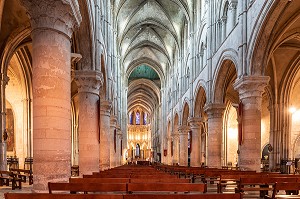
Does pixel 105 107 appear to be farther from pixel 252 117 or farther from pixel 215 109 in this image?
pixel 252 117

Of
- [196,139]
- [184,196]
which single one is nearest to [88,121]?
[184,196]

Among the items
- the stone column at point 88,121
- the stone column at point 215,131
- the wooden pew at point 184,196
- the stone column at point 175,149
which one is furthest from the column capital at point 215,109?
the stone column at point 175,149

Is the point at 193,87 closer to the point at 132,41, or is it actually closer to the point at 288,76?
the point at 288,76

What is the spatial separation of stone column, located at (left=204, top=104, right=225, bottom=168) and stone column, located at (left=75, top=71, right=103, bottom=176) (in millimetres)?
8799

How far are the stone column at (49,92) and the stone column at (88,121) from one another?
5.98 metres

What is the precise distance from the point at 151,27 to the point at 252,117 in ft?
91.1

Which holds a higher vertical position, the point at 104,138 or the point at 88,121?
the point at 88,121

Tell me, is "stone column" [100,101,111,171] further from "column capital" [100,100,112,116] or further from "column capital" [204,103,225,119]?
"column capital" [204,103,225,119]

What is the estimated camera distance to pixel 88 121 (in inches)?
549

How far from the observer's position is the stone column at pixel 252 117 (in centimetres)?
1410

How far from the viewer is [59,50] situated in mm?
7785

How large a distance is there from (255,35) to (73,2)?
8.57 metres

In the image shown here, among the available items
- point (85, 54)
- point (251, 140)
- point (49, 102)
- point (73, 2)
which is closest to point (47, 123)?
point (49, 102)

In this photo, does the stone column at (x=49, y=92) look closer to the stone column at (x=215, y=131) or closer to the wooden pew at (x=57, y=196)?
the wooden pew at (x=57, y=196)
